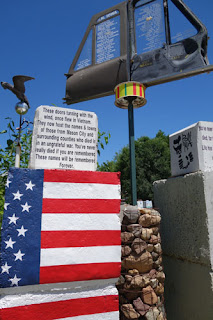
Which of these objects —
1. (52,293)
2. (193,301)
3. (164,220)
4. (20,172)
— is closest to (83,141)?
(20,172)

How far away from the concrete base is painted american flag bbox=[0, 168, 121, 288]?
38.7 inches

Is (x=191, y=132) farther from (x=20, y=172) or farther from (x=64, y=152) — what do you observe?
(x=20, y=172)

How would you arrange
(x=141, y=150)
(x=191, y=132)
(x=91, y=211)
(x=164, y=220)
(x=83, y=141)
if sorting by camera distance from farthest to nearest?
(x=141, y=150)
(x=164, y=220)
(x=191, y=132)
(x=83, y=141)
(x=91, y=211)

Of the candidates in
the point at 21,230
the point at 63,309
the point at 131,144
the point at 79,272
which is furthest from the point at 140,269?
the point at 131,144

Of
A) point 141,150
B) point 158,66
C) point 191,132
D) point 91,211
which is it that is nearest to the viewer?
point 91,211

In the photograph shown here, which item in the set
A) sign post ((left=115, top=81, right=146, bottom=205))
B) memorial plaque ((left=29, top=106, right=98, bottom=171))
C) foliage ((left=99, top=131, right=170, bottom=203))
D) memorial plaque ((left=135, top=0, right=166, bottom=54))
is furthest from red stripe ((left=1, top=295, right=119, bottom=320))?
foliage ((left=99, top=131, right=170, bottom=203))

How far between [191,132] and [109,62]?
3.43 metres

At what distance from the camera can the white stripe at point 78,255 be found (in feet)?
7.84

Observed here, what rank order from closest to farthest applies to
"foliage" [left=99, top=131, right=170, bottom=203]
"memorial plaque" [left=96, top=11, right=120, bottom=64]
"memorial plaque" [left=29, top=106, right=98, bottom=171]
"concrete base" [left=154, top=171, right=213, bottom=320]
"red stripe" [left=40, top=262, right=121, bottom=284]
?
"red stripe" [left=40, top=262, right=121, bottom=284] < "memorial plaque" [left=29, top=106, right=98, bottom=171] < "concrete base" [left=154, top=171, right=213, bottom=320] < "memorial plaque" [left=96, top=11, right=120, bottom=64] < "foliage" [left=99, top=131, right=170, bottom=203]

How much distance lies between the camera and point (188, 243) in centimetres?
316

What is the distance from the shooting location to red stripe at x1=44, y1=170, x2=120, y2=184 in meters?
2.59

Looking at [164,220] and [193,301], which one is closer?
[193,301]

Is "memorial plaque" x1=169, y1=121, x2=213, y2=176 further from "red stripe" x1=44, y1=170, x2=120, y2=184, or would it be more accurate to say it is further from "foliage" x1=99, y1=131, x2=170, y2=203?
"foliage" x1=99, y1=131, x2=170, y2=203

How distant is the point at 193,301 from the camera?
3029mm
